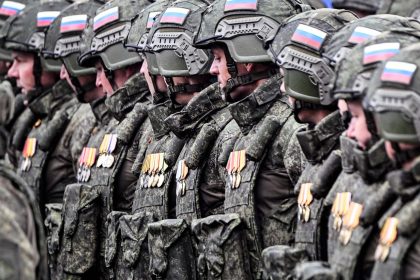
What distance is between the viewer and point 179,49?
13961 mm

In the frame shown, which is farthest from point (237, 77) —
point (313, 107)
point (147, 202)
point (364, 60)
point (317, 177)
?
point (364, 60)

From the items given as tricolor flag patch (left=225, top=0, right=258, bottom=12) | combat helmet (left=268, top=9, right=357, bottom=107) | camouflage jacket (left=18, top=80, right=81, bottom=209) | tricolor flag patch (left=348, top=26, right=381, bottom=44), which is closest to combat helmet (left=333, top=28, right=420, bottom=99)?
tricolor flag patch (left=348, top=26, right=381, bottom=44)

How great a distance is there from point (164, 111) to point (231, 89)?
1477 millimetres

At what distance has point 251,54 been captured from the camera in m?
12.7

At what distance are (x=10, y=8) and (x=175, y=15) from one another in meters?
5.60

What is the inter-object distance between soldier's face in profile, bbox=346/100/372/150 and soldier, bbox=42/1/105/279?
17.9 feet

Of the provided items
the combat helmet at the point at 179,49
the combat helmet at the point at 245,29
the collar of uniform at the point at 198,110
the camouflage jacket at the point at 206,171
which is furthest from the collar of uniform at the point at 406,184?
the combat helmet at the point at 179,49

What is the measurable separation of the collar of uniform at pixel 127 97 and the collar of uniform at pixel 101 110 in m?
0.58

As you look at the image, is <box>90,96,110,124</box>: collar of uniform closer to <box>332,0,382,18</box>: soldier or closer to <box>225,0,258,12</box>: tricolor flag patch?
<box>332,0,382,18</box>: soldier

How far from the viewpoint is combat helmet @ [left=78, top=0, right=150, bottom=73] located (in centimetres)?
1543

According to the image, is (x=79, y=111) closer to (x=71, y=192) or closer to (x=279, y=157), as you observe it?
(x=71, y=192)

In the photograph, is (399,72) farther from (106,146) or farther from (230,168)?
(106,146)

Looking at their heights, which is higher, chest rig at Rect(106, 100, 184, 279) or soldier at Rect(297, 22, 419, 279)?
soldier at Rect(297, 22, 419, 279)

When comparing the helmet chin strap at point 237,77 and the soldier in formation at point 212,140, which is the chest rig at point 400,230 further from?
the helmet chin strap at point 237,77
